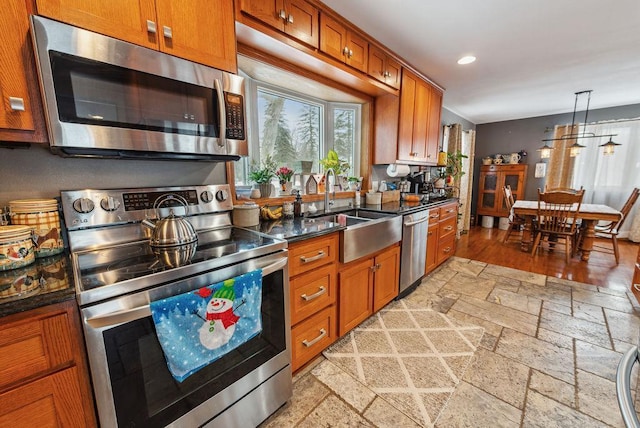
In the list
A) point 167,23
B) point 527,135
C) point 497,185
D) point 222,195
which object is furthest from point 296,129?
point 527,135

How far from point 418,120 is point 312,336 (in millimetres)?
2688

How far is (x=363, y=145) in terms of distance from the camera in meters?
2.95

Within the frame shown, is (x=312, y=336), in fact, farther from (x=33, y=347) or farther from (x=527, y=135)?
(x=527, y=135)

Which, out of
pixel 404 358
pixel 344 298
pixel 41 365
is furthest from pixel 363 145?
pixel 41 365

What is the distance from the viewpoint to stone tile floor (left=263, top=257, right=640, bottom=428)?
1.35 metres

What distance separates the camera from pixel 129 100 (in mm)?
1073

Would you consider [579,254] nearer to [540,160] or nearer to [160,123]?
[540,160]

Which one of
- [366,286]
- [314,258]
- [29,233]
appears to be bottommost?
[366,286]

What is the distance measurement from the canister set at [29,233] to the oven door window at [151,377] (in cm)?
51

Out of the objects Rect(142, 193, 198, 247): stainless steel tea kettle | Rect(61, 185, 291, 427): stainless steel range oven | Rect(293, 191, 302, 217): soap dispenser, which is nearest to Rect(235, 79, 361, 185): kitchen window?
Rect(293, 191, 302, 217): soap dispenser

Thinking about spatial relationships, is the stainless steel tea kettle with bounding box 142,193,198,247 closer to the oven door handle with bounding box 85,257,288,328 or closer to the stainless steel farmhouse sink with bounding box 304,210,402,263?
the oven door handle with bounding box 85,257,288,328

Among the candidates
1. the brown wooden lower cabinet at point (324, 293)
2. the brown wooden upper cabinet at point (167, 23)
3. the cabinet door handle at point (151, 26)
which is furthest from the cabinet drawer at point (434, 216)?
the cabinet door handle at point (151, 26)

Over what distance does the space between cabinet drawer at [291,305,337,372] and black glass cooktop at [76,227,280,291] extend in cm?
63

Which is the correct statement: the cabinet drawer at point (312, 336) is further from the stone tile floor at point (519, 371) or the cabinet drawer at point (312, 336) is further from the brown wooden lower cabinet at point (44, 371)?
the brown wooden lower cabinet at point (44, 371)
